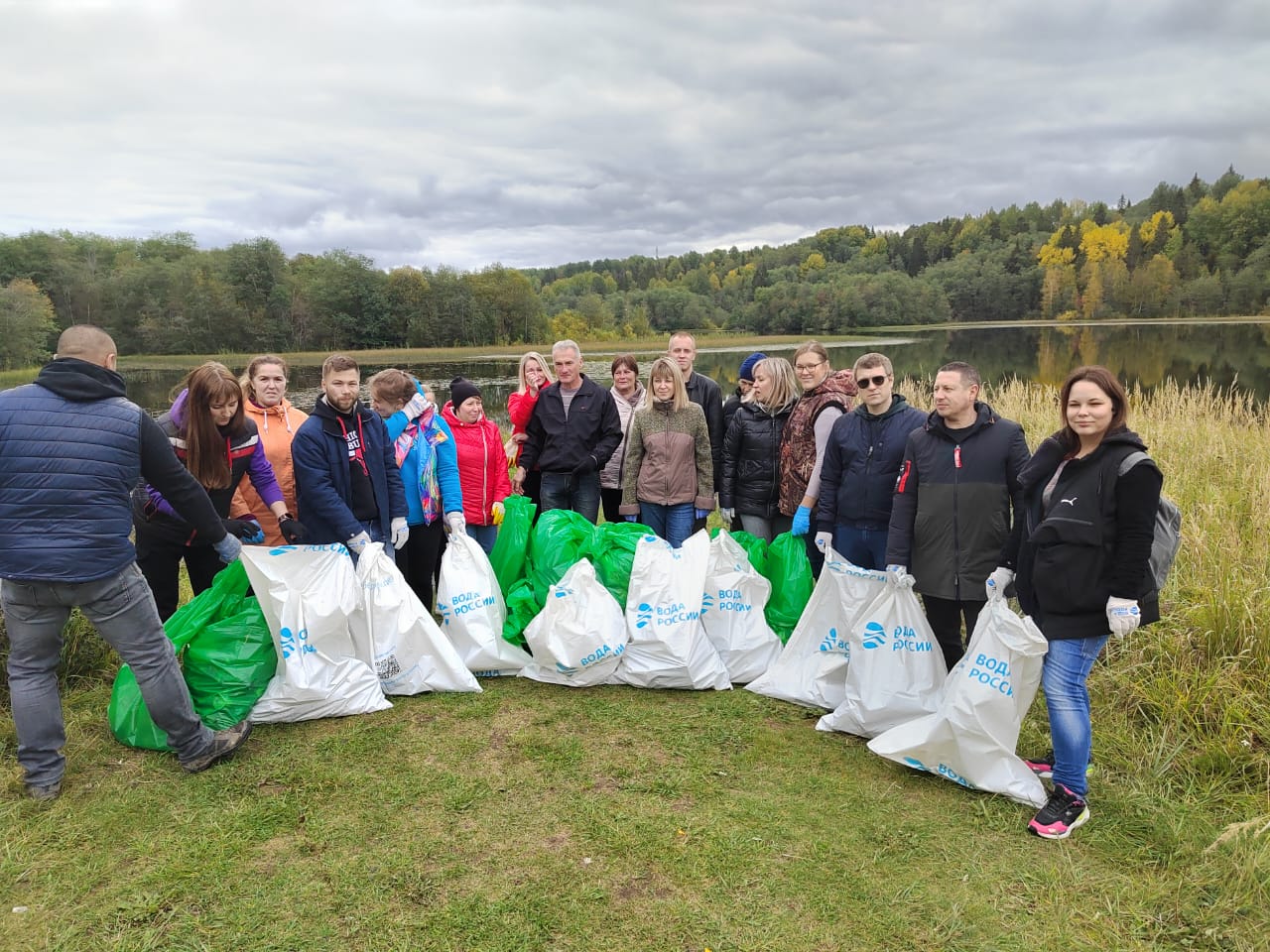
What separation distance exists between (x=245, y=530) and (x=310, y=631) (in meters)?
0.71

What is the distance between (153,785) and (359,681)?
83 centimetres

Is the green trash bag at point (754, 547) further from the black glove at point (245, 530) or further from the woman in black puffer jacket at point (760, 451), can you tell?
the black glove at point (245, 530)

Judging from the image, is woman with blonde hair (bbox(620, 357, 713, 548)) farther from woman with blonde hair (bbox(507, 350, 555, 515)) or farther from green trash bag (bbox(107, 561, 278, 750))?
green trash bag (bbox(107, 561, 278, 750))

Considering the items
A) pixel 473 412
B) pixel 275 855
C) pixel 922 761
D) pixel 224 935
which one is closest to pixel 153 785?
pixel 275 855

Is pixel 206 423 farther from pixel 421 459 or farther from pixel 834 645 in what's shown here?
pixel 834 645

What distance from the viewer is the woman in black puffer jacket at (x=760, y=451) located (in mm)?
4055

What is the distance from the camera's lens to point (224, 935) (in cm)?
202

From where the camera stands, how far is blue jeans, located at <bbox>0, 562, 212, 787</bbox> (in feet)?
8.38

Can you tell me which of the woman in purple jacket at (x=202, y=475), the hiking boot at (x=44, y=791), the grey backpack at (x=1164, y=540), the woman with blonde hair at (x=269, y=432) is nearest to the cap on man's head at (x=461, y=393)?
the woman with blonde hair at (x=269, y=432)

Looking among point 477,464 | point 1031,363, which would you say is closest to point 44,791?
point 477,464

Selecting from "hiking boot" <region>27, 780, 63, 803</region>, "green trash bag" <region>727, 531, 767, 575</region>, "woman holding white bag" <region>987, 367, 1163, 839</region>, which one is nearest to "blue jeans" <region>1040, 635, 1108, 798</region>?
"woman holding white bag" <region>987, 367, 1163, 839</region>

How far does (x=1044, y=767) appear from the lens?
2.80 meters

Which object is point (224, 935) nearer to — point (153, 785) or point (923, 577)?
point (153, 785)

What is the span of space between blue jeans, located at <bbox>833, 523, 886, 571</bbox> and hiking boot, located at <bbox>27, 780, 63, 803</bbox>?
334 cm
